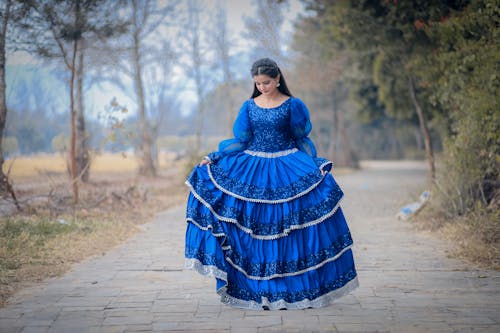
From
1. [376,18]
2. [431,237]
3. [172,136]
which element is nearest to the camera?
[431,237]

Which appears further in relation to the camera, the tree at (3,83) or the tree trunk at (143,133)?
the tree trunk at (143,133)

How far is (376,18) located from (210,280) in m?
7.57

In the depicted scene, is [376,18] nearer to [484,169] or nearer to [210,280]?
[484,169]

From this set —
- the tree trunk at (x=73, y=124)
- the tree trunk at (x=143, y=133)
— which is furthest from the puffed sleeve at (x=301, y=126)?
the tree trunk at (x=143, y=133)

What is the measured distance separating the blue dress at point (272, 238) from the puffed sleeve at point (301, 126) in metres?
0.29

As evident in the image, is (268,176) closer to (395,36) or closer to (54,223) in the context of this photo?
(54,223)

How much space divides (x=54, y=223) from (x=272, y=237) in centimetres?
408

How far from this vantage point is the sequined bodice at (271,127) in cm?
464

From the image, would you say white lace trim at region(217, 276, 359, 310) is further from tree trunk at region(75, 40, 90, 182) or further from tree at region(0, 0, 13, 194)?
tree trunk at region(75, 40, 90, 182)

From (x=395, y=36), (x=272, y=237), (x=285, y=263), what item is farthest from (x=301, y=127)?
(x=395, y=36)

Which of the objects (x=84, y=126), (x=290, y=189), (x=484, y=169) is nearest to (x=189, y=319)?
(x=290, y=189)

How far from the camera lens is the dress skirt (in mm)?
4266

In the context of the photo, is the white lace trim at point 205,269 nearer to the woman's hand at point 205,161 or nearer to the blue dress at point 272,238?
the blue dress at point 272,238

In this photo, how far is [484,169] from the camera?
7828 mm
